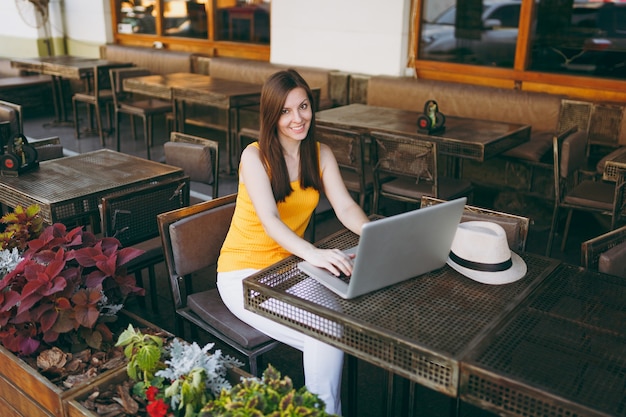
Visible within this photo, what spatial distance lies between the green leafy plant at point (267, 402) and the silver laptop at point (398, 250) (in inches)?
12.6

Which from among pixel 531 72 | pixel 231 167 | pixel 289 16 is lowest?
pixel 231 167

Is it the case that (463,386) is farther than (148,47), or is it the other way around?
(148,47)

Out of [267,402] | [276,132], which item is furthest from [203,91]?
[267,402]

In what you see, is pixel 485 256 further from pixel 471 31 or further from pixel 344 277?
pixel 471 31

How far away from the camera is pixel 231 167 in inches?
240

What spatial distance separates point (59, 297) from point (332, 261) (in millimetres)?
950

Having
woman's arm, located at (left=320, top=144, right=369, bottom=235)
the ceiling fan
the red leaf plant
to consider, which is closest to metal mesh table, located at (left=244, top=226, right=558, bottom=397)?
woman's arm, located at (left=320, top=144, right=369, bottom=235)

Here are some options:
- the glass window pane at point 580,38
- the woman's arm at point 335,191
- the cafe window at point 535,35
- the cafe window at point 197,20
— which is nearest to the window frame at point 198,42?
the cafe window at point 197,20

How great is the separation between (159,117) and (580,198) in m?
5.85

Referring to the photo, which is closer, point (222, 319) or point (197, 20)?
point (222, 319)

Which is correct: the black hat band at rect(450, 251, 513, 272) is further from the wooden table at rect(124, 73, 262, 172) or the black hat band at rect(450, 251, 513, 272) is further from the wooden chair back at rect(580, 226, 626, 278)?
the wooden table at rect(124, 73, 262, 172)

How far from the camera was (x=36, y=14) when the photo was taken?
925 centimetres

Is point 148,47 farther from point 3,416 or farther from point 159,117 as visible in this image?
point 3,416

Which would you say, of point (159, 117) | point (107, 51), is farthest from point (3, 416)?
point (107, 51)
